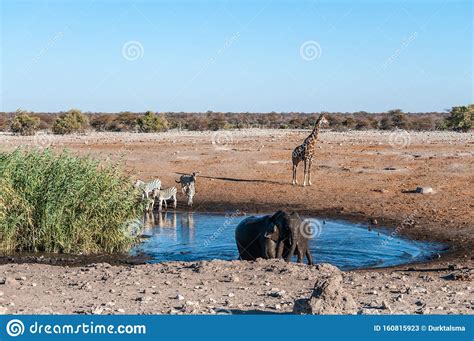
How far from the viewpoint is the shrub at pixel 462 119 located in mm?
51438

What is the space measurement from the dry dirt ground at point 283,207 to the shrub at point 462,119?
6659 mm

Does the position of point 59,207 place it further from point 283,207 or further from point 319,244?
point 283,207

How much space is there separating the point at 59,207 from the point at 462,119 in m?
42.9

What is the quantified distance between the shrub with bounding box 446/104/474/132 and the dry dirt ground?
262 inches

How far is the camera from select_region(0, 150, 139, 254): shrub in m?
14.5

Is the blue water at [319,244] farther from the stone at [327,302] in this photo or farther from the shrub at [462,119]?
the shrub at [462,119]

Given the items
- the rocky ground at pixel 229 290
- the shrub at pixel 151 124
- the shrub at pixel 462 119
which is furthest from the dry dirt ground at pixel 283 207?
the shrub at pixel 151 124

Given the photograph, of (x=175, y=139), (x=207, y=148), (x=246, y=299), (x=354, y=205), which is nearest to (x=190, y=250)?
(x=246, y=299)

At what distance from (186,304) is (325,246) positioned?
720 cm

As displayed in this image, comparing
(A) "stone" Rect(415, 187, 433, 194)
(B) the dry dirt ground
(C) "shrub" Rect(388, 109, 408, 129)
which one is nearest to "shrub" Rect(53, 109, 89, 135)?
(B) the dry dirt ground

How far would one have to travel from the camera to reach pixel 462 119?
52.2m

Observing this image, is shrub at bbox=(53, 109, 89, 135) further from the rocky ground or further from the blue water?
the rocky ground

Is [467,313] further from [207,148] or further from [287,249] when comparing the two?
[207,148]

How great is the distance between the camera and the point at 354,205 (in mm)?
21109
